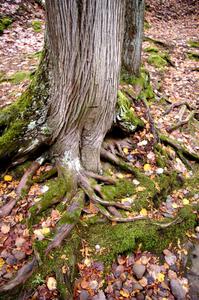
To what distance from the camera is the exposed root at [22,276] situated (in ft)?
7.51

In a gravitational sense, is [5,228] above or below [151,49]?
below

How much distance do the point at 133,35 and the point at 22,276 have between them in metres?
4.13

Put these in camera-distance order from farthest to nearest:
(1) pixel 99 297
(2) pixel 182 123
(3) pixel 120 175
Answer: (2) pixel 182 123 → (3) pixel 120 175 → (1) pixel 99 297

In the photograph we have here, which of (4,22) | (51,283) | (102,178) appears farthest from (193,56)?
(51,283)

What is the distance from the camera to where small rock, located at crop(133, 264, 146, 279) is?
9.09 feet

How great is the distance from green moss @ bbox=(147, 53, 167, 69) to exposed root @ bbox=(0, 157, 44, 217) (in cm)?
498

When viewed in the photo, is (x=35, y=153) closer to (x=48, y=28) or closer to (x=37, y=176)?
(x=37, y=176)

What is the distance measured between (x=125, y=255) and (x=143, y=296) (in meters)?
0.43

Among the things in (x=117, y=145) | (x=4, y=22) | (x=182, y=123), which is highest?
(x=4, y=22)

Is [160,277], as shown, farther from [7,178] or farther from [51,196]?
[7,178]

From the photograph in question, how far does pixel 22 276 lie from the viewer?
239 cm

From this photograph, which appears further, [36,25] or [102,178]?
[36,25]

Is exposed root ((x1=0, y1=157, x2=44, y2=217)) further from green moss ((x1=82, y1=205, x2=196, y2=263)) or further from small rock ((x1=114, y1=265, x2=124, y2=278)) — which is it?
small rock ((x1=114, y1=265, x2=124, y2=278))

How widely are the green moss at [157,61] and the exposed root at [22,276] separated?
19.8 feet
